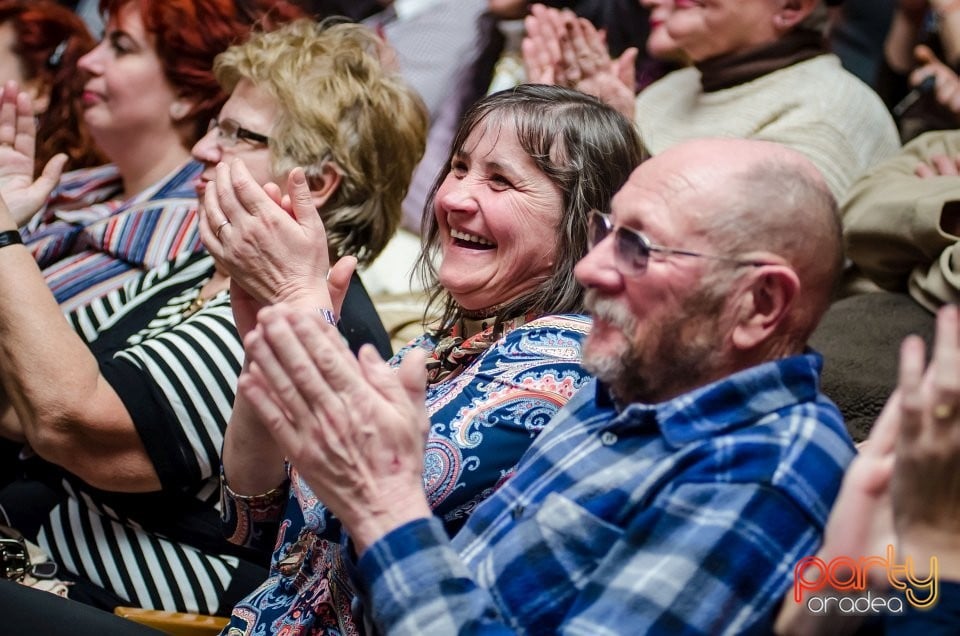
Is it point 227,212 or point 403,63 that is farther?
point 403,63

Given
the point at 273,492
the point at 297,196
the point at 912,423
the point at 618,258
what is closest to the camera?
the point at 912,423

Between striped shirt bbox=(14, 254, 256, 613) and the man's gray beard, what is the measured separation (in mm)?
845

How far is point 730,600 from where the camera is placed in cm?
107

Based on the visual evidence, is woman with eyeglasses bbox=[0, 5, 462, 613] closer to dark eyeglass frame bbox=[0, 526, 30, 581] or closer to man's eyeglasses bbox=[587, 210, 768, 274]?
dark eyeglass frame bbox=[0, 526, 30, 581]

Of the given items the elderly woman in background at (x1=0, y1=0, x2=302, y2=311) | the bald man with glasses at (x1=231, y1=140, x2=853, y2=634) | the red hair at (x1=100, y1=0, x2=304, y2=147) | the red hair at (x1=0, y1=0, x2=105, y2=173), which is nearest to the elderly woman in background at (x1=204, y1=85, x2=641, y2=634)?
the bald man with glasses at (x1=231, y1=140, x2=853, y2=634)

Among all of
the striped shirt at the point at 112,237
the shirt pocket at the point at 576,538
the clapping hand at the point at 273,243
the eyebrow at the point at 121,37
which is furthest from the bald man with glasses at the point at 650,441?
the eyebrow at the point at 121,37

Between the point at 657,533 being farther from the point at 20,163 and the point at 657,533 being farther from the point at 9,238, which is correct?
the point at 20,163

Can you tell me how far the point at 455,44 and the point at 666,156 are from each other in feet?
7.10

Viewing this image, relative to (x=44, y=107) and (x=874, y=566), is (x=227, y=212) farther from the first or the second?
(x=44, y=107)

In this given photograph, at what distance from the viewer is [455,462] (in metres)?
1.43

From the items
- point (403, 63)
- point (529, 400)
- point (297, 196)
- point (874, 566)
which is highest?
point (297, 196)

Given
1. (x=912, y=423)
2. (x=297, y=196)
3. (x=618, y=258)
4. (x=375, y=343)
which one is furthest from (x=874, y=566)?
(x=375, y=343)

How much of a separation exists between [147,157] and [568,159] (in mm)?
1407

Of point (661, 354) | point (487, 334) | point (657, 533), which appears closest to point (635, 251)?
point (661, 354)
